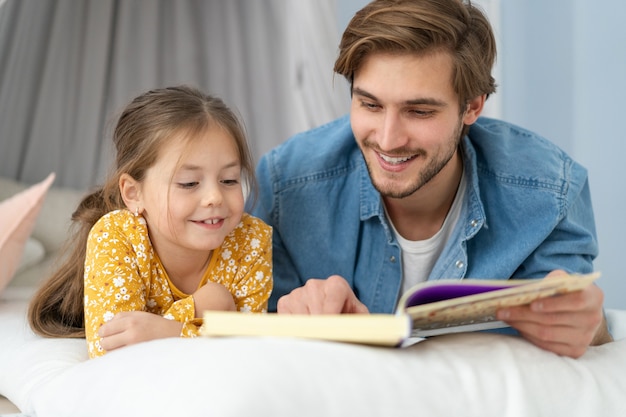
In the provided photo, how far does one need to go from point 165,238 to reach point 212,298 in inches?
6.9

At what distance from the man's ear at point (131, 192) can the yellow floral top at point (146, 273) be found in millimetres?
18

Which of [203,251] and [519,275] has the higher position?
[203,251]

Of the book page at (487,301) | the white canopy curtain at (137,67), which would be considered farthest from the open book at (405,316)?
the white canopy curtain at (137,67)

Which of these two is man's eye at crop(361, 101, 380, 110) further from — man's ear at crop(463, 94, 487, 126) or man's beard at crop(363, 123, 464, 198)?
man's ear at crop(463, 94, 487, 126)

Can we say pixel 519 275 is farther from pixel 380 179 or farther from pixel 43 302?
pixel 43 302

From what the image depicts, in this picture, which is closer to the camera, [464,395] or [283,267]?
[464,395]

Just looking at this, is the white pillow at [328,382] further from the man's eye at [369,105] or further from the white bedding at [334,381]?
the man's eye at [369,105]

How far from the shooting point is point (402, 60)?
5.50 ft

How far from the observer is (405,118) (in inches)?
66.7

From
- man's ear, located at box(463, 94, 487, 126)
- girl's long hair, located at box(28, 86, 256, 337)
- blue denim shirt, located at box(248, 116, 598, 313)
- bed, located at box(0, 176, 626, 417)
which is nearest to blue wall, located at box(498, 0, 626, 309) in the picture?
blue denim shirt, located at box(248, 116, 598, 313)

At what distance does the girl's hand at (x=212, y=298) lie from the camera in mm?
1502

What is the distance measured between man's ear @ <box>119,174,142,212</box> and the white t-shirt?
62 cm

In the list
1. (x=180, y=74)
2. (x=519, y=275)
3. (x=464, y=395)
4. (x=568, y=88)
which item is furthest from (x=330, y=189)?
(x=568, y=88)

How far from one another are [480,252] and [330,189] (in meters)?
0.39
